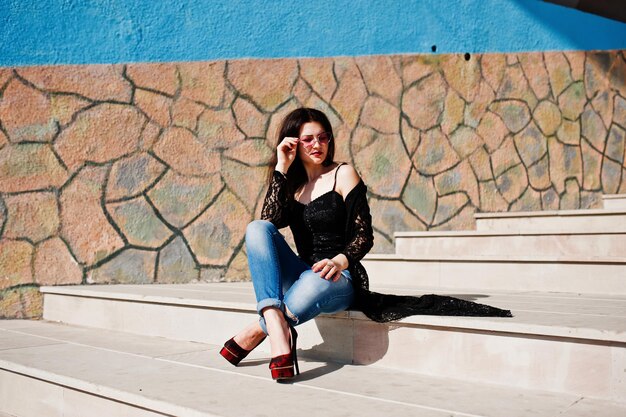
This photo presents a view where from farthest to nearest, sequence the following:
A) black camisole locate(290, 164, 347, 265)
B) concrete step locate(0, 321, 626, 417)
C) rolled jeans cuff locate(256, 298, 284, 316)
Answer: black camisole locate(290, 164, 347, 265) → rolled jeans cuff locate(256, 298, 284, 316) → concrete step locate(0, 321, 626, 417)

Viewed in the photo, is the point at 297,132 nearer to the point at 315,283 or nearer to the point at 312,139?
the point at 312,139

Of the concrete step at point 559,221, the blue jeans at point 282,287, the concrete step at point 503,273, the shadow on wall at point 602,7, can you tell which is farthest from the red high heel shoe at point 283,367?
the shadow on wall at point 602,7

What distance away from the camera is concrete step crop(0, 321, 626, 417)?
66.2 inches

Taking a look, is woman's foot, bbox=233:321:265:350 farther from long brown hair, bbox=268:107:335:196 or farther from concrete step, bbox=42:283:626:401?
long brown hair, bbox=268:107:335:196

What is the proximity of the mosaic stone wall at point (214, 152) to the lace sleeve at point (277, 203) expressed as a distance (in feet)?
4.85

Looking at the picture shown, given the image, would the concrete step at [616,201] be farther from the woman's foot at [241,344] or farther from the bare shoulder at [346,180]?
the woman's foot at [241,344]

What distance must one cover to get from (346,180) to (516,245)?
1476mm

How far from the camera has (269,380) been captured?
204 cm

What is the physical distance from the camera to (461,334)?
6.56 ft

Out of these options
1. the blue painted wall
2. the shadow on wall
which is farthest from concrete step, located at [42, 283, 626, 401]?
the shadow on wall

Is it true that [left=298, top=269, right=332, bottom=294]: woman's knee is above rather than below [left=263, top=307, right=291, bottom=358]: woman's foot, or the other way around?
above

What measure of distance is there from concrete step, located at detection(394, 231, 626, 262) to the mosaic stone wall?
0.44 meters

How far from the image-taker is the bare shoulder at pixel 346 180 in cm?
240

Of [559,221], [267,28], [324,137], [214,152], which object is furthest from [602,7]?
[324,137]
